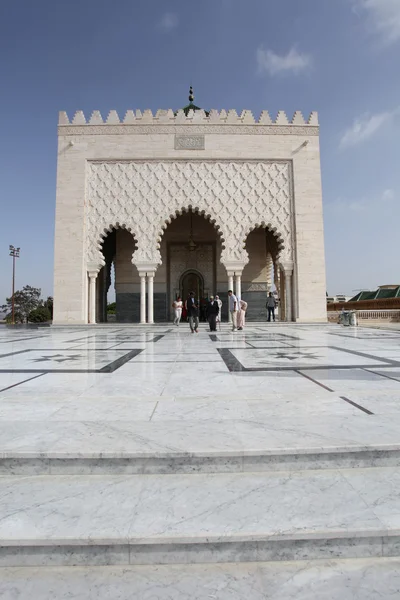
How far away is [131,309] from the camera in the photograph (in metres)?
13.0

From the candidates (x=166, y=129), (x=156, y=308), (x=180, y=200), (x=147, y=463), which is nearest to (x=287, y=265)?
(x=180, y=200)

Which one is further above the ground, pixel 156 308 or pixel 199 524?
pixel 156 308

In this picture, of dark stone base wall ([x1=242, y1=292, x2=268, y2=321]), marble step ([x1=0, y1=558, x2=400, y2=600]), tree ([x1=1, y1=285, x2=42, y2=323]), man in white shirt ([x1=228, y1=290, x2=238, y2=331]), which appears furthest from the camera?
tree ([x1=1, y1=285, x2=42, y2=323])

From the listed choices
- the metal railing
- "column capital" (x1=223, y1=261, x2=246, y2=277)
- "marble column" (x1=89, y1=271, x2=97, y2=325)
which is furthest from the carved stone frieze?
the metal railing

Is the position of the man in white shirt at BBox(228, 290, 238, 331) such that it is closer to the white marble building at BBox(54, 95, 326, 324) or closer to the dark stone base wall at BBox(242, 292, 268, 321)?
the white marble building at BBox(54, 95, 326, 324)

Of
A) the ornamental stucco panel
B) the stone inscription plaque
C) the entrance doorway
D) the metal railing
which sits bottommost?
the metal railing

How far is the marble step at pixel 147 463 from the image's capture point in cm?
125

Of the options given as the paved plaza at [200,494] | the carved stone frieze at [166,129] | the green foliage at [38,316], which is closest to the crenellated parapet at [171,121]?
the carved stone frieze at [166,129]

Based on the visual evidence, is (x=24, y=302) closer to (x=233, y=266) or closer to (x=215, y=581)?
(x=233, y=266)

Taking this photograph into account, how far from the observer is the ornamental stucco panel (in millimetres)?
10898

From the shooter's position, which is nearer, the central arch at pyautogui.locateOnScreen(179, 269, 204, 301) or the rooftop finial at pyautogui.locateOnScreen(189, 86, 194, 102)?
the central arch at pyautogui.locateOnScreen(179, 269, 204, 301)

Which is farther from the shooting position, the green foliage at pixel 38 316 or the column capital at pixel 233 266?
the green foliage at pixel 38 316

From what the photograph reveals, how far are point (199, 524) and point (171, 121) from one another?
1161 centimetres

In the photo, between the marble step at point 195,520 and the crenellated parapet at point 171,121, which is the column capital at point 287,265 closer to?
the crenellated parapet at point 171,121
